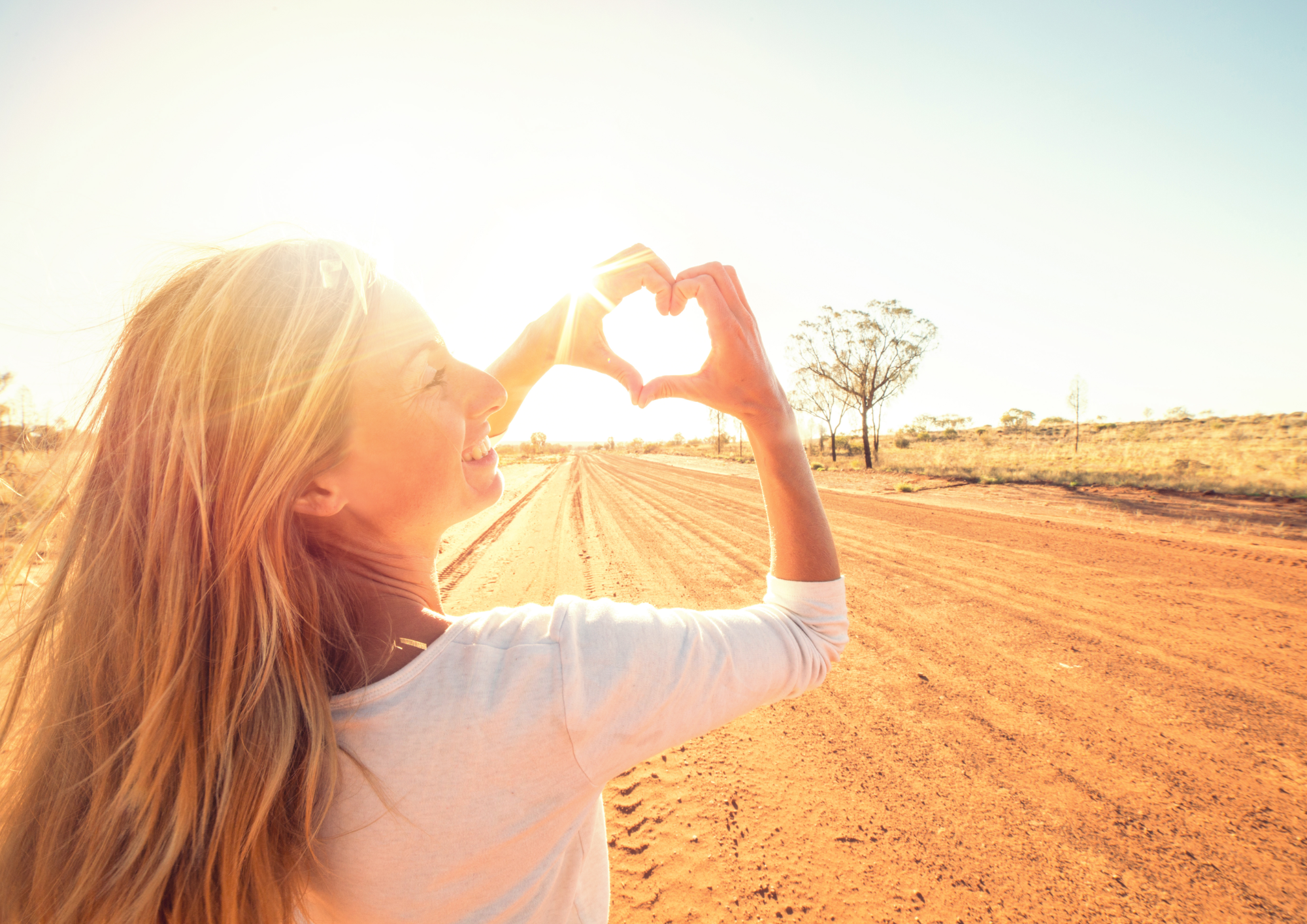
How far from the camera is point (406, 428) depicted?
0.92 m

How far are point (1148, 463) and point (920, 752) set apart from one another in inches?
833

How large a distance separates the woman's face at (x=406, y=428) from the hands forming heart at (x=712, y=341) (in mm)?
360

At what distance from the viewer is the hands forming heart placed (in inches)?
44.0

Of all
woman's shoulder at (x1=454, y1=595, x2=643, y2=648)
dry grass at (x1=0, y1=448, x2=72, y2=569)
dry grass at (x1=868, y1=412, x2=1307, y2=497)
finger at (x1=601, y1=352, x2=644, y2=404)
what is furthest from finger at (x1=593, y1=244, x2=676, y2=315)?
dry grass at (x1=868, y1=412, x2=1307, y2=497)

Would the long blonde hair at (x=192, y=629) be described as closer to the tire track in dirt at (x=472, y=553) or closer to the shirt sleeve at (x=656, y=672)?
the shirt sleeve at (x=656, y=672)

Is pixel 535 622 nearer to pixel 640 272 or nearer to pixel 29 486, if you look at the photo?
pixel 640 272

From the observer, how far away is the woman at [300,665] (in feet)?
2.27

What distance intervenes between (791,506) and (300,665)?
959mm

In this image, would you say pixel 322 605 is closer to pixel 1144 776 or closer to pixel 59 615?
pixel 59 615

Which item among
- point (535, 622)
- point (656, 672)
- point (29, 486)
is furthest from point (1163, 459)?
point (29, 486)

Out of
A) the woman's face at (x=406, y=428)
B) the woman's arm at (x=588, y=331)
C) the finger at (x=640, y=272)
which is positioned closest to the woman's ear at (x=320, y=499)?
the woman's face at (x=406, y=428)

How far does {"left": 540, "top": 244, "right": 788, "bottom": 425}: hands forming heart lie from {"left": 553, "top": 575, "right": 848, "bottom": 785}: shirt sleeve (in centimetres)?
46

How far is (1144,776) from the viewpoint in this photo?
2918 millimetres

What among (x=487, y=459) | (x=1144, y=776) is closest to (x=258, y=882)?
(x=487, y=459)
